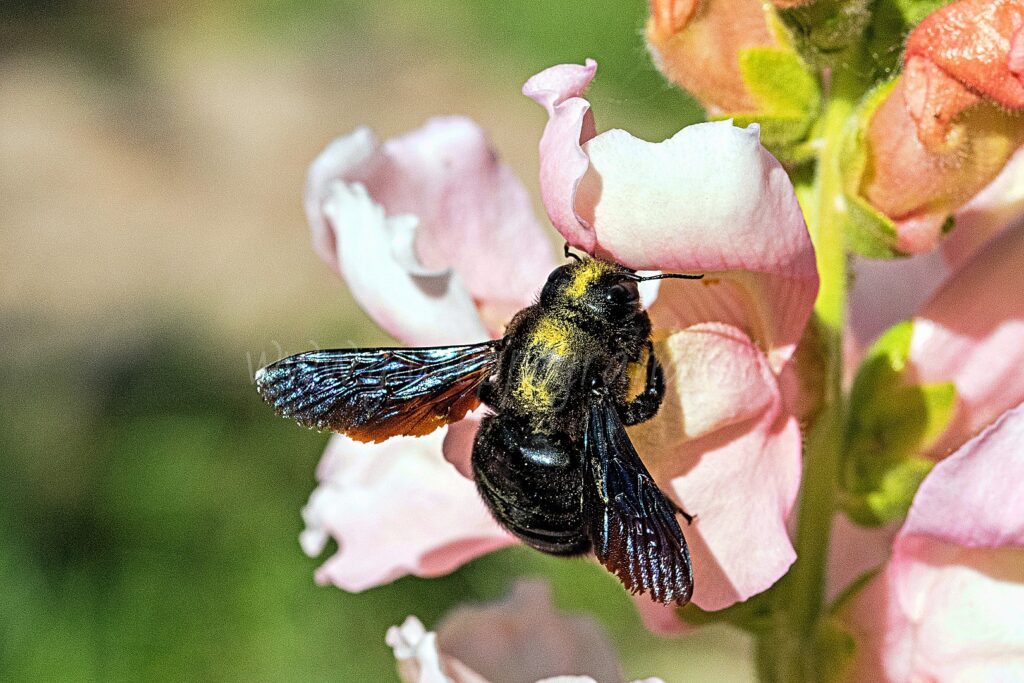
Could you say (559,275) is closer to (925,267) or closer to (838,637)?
(838,637)

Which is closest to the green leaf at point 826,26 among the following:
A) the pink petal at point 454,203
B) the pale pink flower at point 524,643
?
the pink petal at point 454,203

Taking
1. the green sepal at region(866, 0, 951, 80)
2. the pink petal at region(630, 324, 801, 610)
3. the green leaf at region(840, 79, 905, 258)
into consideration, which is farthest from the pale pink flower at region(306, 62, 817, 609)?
the green sepal at region(866, 0, 951, 80)

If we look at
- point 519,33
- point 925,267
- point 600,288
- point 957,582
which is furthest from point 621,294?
point 519,33

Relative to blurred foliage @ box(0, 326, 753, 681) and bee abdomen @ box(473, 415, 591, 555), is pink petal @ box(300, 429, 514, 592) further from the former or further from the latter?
blurred foliage @ box(0, 326, 753, 681)

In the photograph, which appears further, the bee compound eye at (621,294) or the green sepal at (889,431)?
the green sepal at (889,431)

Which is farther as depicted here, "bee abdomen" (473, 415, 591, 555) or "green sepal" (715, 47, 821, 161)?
"green sepal" (715, 47, 821, 161)

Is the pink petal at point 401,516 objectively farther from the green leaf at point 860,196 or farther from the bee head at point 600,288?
the green leaf at point 860,196
